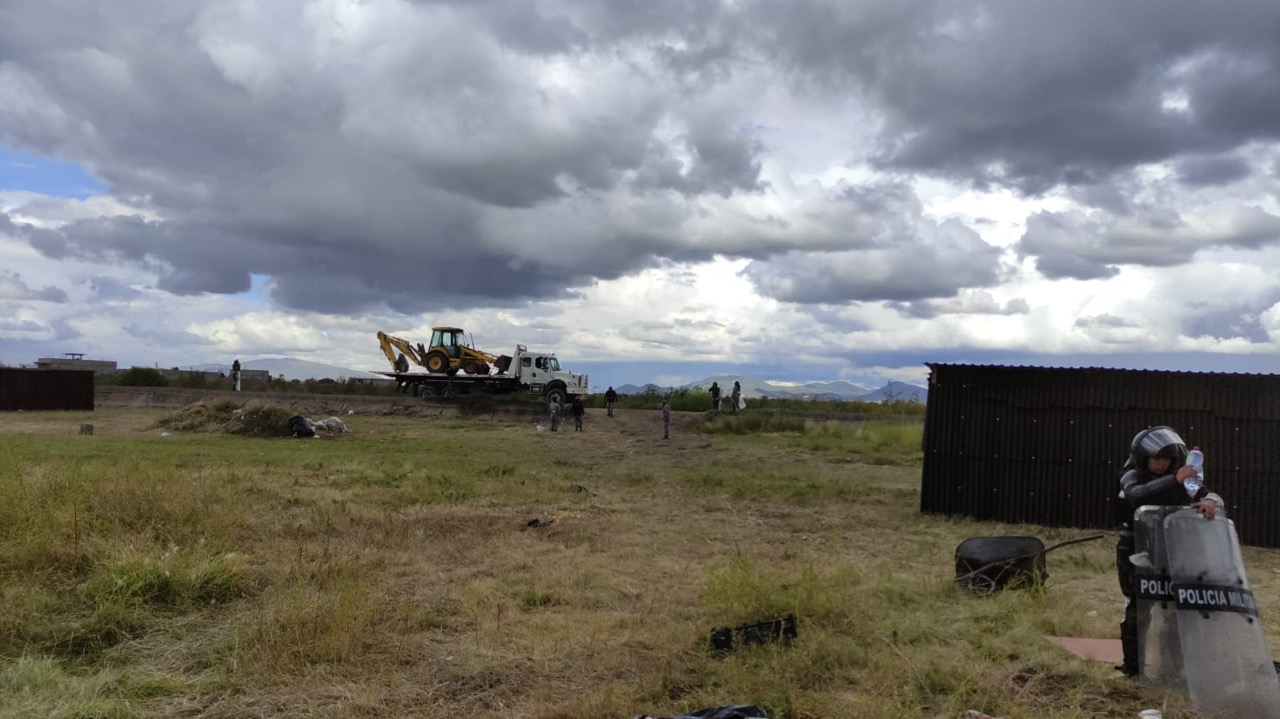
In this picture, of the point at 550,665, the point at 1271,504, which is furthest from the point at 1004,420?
the point at 550,665

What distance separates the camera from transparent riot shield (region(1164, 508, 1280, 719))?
4293 millimetres

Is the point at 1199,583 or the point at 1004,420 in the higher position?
the point at 1004,420

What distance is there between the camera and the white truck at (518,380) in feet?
124

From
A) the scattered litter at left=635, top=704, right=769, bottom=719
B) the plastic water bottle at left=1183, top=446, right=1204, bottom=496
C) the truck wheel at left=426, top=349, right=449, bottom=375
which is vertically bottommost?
the scattered litter at left=635, top=704, right=769, bottom=719

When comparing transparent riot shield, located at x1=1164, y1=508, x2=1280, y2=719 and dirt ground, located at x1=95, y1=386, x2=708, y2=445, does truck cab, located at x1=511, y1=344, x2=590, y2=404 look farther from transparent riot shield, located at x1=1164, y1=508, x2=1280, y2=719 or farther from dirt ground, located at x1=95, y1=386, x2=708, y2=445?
transparent riot shield, located at x1=1164, y1=508, x2=1280, y2=719

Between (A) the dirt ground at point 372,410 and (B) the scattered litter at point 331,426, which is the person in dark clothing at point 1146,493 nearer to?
(A) the dirt ground at point 372,410

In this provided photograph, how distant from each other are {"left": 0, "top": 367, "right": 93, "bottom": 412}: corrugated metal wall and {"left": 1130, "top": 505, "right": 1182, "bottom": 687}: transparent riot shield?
37.8m

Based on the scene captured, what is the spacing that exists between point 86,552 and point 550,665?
4425mm

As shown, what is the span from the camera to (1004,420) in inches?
466

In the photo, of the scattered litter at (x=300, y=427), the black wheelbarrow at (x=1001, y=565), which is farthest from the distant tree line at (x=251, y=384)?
the black wheelbarrow at (x=1001, y=565)

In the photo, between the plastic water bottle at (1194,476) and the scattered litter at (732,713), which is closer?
the scattered litter at (732,713)

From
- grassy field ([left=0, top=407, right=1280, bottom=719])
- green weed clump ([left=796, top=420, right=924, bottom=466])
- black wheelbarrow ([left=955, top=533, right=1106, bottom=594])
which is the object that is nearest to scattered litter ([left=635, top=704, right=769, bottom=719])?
grassy field ([left=0, top=407, right=1280, bottom=719])

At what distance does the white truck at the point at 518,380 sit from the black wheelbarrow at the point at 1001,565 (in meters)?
30.5

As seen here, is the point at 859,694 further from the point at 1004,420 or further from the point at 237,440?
the point at 237,440
